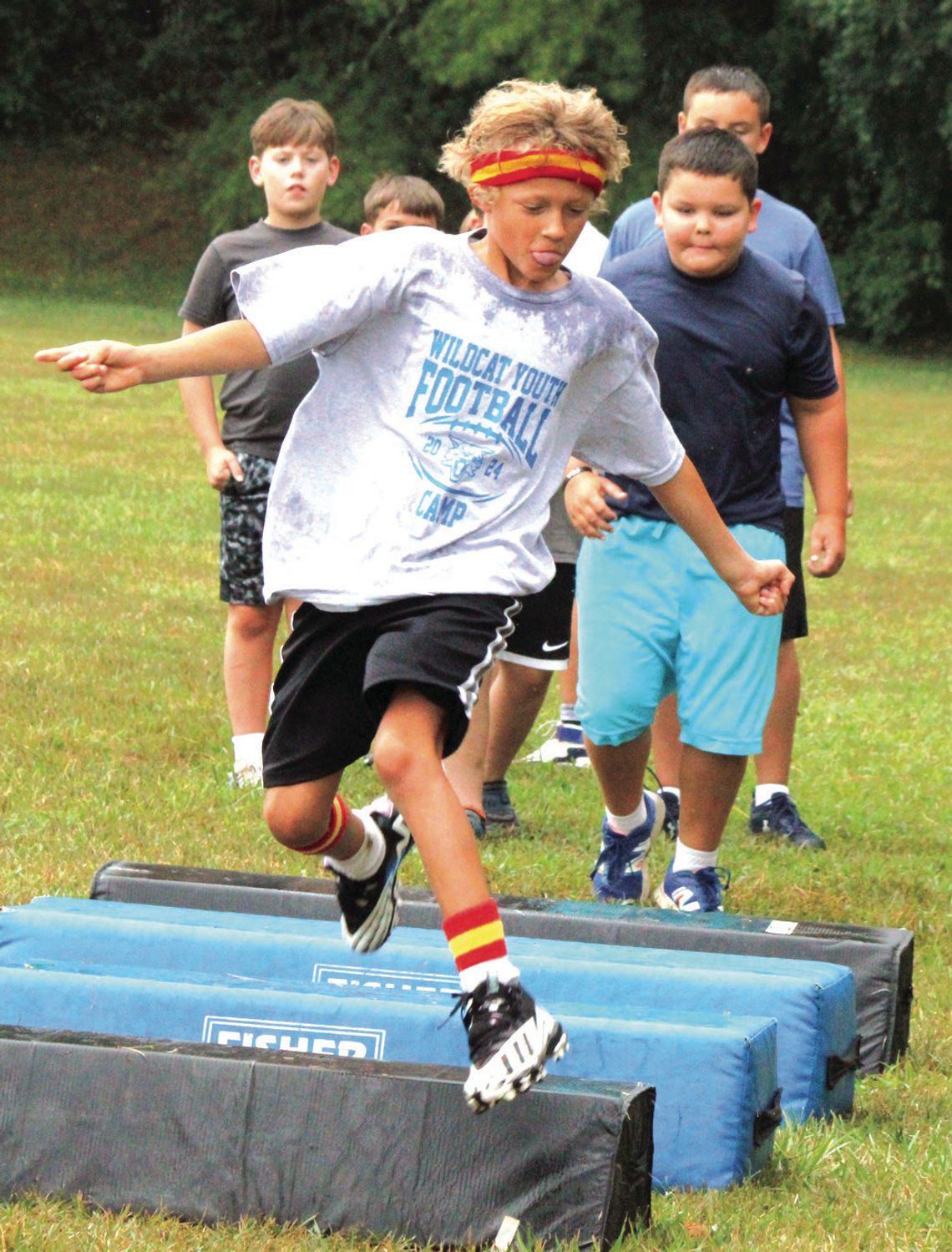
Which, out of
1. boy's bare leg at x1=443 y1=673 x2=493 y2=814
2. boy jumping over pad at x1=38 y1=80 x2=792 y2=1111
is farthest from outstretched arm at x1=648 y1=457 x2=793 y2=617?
boy's bare leg at x1=443 y1=673 x2=493 y2=814

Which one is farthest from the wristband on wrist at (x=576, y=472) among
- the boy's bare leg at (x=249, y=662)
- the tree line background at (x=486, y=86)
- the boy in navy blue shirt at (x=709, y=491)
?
the tree line background at (x=486, y=86)

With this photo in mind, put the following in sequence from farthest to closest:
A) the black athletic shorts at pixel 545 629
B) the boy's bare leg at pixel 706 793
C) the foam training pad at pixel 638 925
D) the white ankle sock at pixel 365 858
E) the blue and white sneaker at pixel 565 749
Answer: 1. the blue and white sneaker at pixel 565 749
2. the black athletic shorts at pixel 545 629
3. the boy's bare leg at pixel 706 793
4. the foam training pad at pixel 638 925
5. the white ankle sock at pixel 365 858

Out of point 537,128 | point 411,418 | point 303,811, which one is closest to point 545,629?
point 303,811

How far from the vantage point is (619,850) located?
19.1 ft

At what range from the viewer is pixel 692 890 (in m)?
5.55

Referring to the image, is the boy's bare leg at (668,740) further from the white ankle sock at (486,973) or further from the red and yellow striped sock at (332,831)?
the white ankle sock at (486,973)

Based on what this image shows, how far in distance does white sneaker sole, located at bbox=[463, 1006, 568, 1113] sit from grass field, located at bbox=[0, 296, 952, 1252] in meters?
0.37

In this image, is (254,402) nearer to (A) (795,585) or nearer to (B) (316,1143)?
(A) (795,585)

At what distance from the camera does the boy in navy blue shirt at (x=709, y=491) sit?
17.5 feet

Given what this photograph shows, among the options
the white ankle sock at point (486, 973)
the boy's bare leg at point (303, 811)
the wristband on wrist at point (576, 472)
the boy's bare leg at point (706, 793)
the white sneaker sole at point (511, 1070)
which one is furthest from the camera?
the boy's bare leg at point (706, 793)

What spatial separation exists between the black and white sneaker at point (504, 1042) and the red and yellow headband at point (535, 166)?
1659 millimetres

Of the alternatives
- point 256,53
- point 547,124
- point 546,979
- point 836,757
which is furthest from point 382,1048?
point 256,53

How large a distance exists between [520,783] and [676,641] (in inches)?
93.4

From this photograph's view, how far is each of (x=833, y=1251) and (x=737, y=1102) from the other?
370 mm
